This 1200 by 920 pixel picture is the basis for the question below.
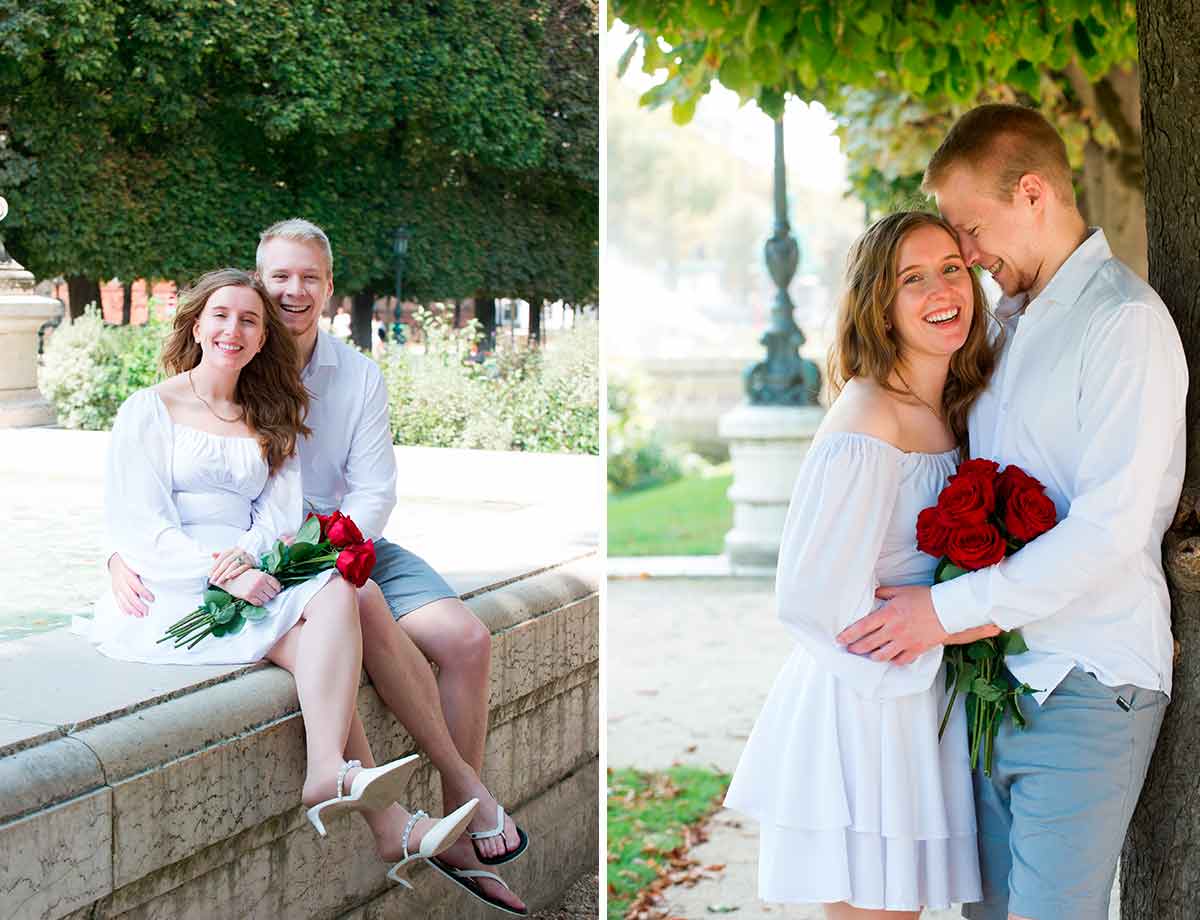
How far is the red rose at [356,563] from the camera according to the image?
327 centimetres

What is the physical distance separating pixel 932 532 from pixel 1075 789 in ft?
1.59

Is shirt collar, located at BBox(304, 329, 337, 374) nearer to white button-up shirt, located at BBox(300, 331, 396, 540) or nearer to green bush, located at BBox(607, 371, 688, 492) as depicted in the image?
white button-up shirt, located at BBox(300, 331, 396, 540)

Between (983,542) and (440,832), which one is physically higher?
(983,542)

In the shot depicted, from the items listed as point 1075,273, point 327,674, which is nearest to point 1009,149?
point 1075,273

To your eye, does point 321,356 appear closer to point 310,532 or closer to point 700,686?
point 310,532

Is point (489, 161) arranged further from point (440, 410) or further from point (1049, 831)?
point (1049, 831)

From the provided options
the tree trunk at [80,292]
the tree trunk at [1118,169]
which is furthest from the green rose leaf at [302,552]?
A: the tree trunk at [80,292]

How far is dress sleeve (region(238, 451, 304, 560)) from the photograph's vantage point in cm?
355

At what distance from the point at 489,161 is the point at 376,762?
43.8 feet

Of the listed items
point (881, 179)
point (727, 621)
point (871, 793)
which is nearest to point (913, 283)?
point (871, 793)

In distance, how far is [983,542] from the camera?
2.39 meters

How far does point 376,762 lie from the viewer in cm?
358

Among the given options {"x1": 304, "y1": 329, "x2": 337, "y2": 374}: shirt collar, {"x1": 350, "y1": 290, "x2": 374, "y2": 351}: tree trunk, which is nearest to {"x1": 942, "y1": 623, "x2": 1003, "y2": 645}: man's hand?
{"x1": 304, "y1": 329, "x2": 337, "y2": 374}: shirt collar

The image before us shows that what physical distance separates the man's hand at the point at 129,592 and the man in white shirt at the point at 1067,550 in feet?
5.63
